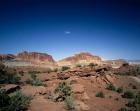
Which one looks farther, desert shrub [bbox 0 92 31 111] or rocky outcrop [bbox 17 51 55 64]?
rocky outcrop [bbox 17 51 55 64]

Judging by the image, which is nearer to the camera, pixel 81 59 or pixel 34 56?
pixel 34 56

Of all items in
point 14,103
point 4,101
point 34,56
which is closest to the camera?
point 14,103

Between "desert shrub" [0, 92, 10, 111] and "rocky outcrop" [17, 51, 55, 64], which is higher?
"rocky outcrop" [17, 51, 55, 64]

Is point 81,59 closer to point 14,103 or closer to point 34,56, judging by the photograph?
point 34,56

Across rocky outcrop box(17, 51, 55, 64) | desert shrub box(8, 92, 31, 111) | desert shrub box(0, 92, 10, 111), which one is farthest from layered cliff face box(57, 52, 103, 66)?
desert shrub box(0, 92, 10, 111)

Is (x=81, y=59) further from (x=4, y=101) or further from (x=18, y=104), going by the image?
(x=18, y=104)

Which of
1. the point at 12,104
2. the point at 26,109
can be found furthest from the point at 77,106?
the point at 12,104

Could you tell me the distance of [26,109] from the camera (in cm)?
1079

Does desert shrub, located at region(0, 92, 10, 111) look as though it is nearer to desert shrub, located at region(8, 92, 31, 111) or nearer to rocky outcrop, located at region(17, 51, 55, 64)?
desert shrub, located at region(8, 92, 31, 111)

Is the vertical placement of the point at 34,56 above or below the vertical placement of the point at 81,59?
above

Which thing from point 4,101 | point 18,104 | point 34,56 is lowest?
point 18,104

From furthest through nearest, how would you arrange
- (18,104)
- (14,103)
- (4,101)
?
(4,101) → (18,104) → (14,103)

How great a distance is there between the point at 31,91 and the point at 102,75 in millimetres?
14188

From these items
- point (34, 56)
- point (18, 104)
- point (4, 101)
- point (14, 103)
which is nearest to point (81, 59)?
point (34, 56)
